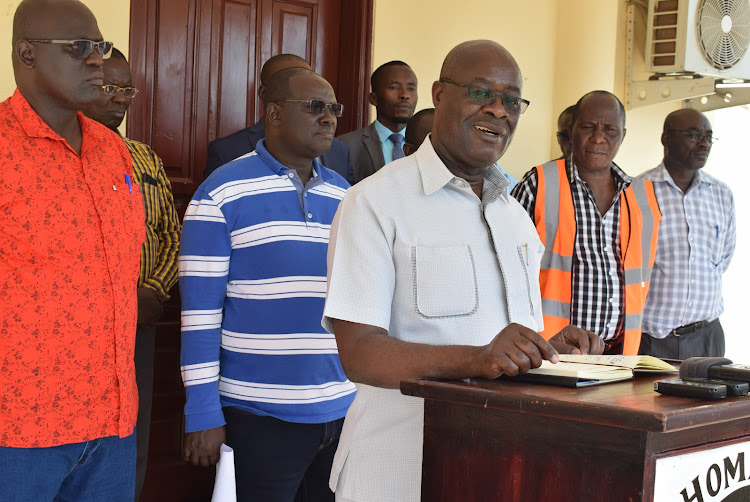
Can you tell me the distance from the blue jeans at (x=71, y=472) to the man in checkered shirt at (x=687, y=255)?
9.15ft

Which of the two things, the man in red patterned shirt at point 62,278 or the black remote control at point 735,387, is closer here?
the black remote control at point 735,387

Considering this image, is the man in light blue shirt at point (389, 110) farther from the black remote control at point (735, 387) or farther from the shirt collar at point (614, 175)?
the black remote control at point (735, 387)

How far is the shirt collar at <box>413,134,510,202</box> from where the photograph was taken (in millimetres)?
2010

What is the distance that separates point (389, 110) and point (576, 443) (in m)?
3.35

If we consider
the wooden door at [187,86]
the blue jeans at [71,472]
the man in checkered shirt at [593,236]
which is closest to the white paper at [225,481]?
the blue jeans at [71,472]

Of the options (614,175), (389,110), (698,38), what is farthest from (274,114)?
(698,38)

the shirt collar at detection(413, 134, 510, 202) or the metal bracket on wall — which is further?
the metal bracket on wall

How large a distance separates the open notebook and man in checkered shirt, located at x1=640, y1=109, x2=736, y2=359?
2.59 metres

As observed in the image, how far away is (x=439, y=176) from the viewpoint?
2.02 m

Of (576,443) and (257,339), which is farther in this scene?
(257,339)

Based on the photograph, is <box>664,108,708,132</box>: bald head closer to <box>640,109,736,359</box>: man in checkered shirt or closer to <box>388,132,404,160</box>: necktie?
<box>640,109,736,359</box>: man in checkered shirt

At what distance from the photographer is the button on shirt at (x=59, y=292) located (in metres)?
2.12

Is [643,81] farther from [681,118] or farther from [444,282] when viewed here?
[444,282]

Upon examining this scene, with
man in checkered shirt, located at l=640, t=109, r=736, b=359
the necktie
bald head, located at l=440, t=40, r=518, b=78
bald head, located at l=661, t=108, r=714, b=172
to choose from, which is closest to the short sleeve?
bald head, located at l=440, t=40, r=518, b=78
